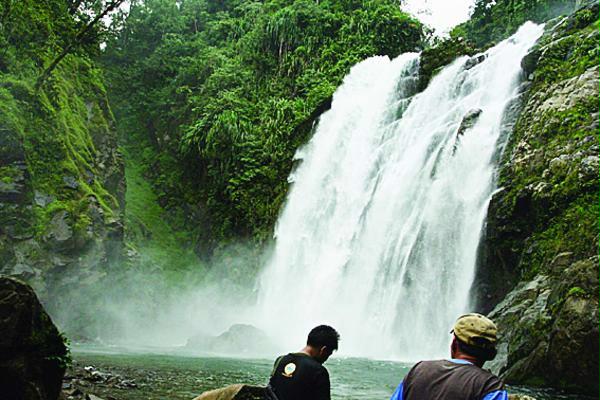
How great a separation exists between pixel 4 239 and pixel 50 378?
1301cm

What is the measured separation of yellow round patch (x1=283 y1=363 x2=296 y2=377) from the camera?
3238mm

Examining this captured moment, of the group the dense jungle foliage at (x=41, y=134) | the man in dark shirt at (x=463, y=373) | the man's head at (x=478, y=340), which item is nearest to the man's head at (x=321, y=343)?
the man in dark shirt at (x=463, y=373)

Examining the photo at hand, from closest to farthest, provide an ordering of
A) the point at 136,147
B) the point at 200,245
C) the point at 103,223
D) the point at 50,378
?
the point at 50,378 → the point at 103,223 → the point at 200,245 → the point at 136,147

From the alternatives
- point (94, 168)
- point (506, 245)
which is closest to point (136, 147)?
point (94, 168)

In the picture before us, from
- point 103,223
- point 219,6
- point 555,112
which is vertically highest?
point 219,6

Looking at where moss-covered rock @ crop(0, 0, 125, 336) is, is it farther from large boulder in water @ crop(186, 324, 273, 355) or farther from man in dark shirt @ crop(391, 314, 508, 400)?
man in dark shirt @ crop(391, 314, 508, 400)

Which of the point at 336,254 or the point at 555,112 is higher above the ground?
the point at 555,112

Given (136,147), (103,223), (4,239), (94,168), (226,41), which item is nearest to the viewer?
(4,239)

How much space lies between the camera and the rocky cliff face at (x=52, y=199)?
58.9ft

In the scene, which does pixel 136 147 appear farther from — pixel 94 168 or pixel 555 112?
pixel 555 112

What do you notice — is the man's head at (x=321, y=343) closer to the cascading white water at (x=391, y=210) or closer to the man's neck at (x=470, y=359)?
the man's neck at (x=470, y=359)

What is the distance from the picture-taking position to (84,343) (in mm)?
Answer: 19016

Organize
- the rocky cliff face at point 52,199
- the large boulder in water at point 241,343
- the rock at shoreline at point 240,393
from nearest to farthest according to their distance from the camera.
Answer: the rock at shoreline at point 240,393 < the large boulder in water at point 241,343 < the rocky cliff face at point 52,199

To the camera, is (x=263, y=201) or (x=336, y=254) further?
(x=263, y=201)
